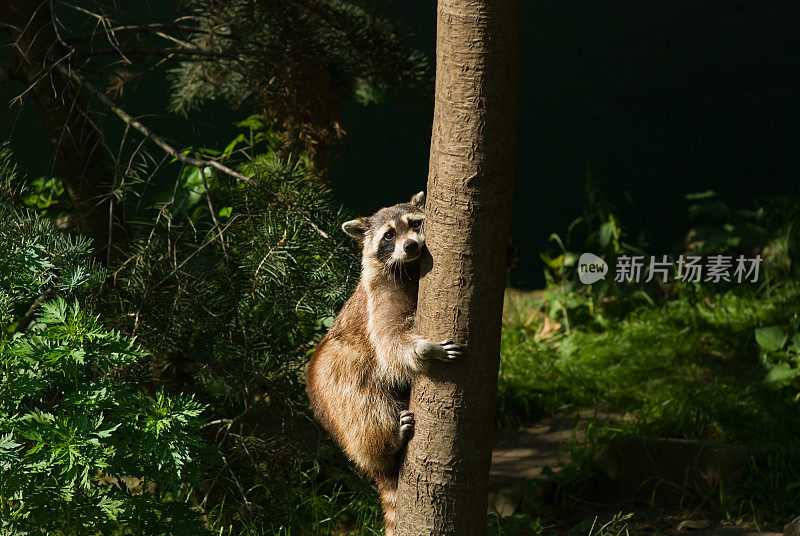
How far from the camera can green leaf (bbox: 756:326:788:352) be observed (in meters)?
5.00

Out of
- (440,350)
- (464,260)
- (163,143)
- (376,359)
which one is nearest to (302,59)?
(163,143)

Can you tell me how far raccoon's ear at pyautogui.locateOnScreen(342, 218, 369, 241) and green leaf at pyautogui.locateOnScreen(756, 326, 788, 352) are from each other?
2986mm

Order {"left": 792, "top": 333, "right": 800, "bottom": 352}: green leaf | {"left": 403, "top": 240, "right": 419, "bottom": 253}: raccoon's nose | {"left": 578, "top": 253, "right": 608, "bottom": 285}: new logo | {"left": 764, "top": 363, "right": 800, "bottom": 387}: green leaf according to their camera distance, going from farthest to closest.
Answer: {"left": 578, "top": 253, "right": 608, "bottom": 285}: new logo, {"left": 792, "top": 333, "right": 800, "bottom": 352}: green leaf, {"left": 764, "top": 363, "right": 800, "bottom": 387}: green leaf, {"left": 403, "top": 240, "right": 419, "bottom": 253}: raccoon's nose

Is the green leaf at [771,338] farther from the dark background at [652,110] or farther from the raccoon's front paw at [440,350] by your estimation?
the raccoon's front paw at [440,350]

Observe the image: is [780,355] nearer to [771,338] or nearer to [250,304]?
[771,338]

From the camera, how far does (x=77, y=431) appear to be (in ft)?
8.21

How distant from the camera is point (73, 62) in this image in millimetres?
3873

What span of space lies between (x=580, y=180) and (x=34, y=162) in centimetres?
443

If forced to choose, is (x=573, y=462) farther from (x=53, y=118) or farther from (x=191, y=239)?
(x=53, y=118)

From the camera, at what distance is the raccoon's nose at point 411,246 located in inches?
114

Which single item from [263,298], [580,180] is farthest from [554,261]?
[263,298]

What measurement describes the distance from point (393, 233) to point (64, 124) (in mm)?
1835

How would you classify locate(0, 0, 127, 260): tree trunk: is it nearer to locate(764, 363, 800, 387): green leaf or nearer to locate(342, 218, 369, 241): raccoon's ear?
locate(342, 218, 369, 241): raccoon's ear

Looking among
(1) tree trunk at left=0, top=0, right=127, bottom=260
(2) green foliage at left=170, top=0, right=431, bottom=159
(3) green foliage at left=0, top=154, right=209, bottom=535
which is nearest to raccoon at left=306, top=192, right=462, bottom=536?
(3) green foliage at left=0, top=154, right=209, bottom=535
